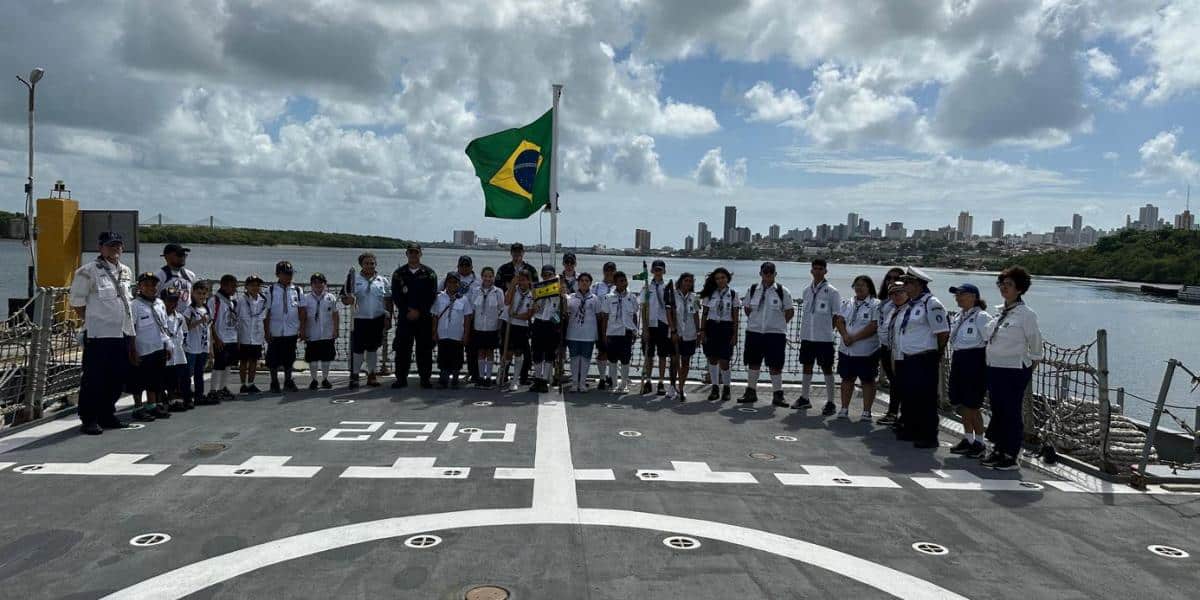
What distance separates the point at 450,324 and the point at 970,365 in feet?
20.0

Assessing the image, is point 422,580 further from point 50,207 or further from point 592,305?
point 50,207

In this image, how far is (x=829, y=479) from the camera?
593 cm

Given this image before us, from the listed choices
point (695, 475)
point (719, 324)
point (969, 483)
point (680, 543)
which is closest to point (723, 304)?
point (719, 324)

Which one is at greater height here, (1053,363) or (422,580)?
(1053,363)

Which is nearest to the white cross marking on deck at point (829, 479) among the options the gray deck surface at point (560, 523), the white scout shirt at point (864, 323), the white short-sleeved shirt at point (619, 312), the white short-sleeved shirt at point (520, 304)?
the gray deck surface at point (560, 523)

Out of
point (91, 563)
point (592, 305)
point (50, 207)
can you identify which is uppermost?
point (50, 207)

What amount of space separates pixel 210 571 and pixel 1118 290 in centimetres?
10116

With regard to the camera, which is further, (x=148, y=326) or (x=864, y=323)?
(x=864, y=323)

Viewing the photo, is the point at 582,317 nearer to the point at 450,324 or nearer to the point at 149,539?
the point at 450,324

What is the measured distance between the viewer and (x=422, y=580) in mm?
3811

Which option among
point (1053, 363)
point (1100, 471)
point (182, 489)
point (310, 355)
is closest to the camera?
point (182, 489)

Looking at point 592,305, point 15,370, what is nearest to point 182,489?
point 15,370

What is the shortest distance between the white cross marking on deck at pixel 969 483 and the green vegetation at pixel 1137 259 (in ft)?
256

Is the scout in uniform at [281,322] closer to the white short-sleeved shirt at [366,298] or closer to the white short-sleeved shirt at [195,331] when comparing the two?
the white short-sleeved shirt at [366,298]
